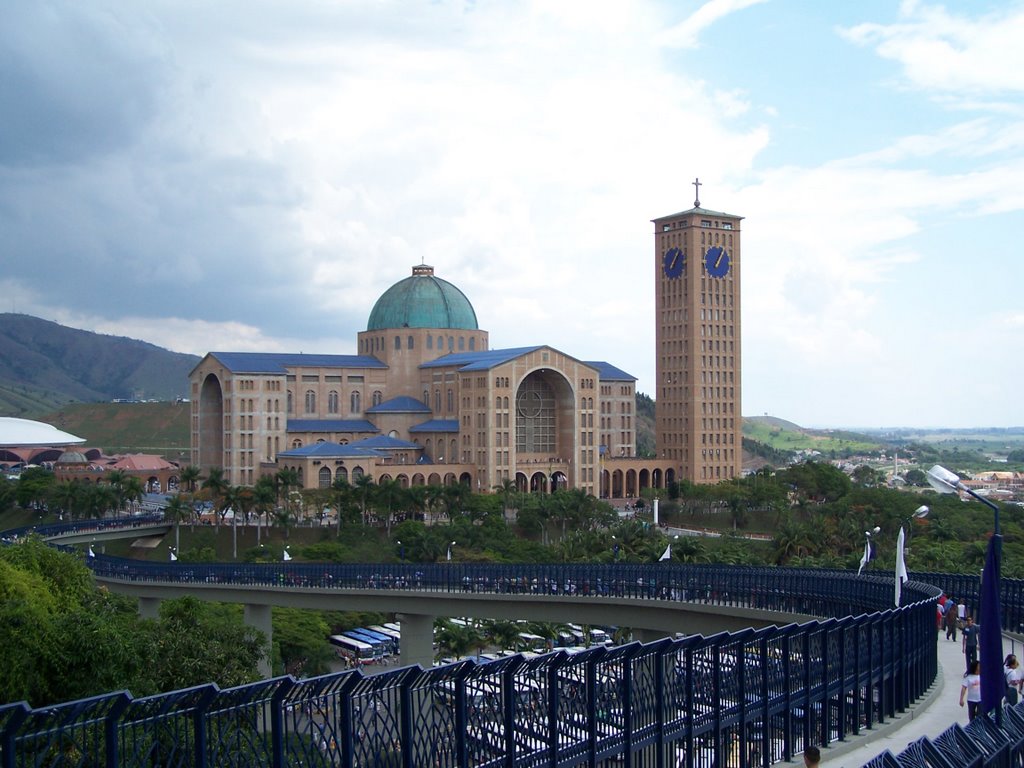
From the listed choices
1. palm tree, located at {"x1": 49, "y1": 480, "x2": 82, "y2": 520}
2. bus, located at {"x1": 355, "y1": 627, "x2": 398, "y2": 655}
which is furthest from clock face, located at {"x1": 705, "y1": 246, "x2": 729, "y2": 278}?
bus, located at {"x1": 355, "y1": 627, "x2": 398, "y2": 655}

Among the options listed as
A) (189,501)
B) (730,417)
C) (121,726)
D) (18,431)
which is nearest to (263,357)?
(189,501)

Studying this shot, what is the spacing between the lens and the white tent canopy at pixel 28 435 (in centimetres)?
15912

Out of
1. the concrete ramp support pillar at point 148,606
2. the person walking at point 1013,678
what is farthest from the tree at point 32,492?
the person walking at point 1013,678

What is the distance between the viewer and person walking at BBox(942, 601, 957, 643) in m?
34.3

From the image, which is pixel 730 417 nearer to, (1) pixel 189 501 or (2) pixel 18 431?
(1) pixel 189 501

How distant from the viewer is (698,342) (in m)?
117

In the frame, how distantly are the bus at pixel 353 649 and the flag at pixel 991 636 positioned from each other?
46.6 metres

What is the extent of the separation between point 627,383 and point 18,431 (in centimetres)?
8589

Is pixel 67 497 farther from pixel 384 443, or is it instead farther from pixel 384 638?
pixel 384 638

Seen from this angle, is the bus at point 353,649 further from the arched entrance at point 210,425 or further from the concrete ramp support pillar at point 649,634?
the arched entrance at point 210,425

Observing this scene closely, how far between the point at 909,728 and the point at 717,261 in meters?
96.6

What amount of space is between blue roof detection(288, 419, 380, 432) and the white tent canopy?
6668 cm

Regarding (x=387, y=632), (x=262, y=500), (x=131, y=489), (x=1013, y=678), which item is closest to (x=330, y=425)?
(x=131, y=489)

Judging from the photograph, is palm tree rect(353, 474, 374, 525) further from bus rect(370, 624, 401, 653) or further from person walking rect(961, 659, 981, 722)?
person walking rect(961, 659, 981, 722)
